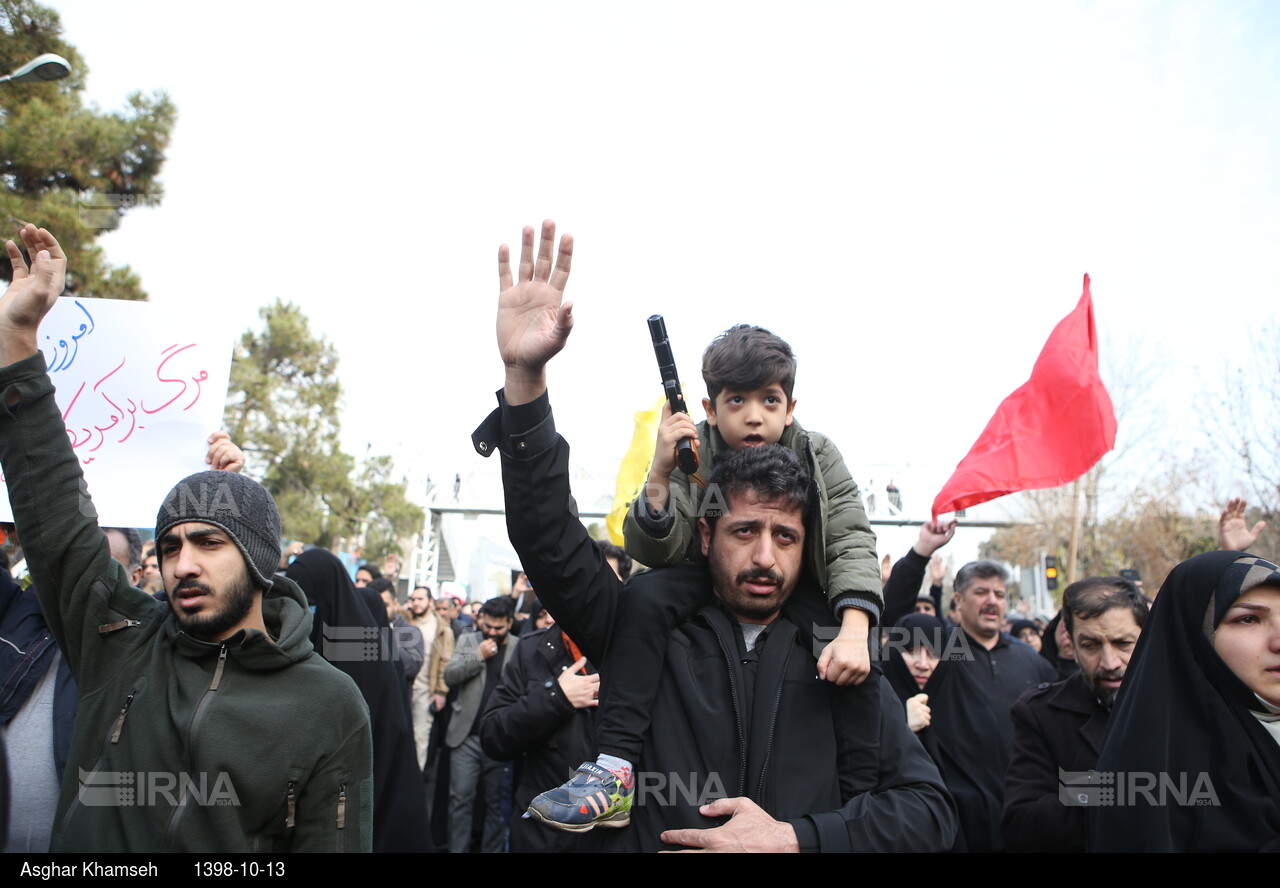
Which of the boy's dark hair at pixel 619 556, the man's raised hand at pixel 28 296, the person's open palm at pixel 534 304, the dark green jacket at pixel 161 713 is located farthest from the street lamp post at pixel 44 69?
the person's open palm at pixel 534 304

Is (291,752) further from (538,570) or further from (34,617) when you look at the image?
(34,617)

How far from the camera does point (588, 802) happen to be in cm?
209

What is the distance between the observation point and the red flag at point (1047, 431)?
13.2 feet

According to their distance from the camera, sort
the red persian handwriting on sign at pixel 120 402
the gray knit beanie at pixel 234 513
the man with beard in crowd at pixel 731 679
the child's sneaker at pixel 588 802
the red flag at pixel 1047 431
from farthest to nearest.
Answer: the red flag at pixel 1047 431 < the red persian handwriting on sign at pixel 120 402 < the gray knit beanie at pixel 234 513 < the man with beard in crowd at pixel 731 679 < the child's sneaker at pixel 588 802

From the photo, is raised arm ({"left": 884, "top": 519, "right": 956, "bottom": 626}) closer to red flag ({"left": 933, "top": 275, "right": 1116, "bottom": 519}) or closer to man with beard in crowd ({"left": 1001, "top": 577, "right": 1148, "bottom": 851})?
red flag ({"left": 933, "top": 275, "right": 1116, "bottom": 519})

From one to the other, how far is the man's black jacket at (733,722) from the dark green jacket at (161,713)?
2.68ft

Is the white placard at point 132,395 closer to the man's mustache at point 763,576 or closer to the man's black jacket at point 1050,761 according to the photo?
the man's mustache at point 763,576

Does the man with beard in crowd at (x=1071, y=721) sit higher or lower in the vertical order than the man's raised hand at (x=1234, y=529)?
lower

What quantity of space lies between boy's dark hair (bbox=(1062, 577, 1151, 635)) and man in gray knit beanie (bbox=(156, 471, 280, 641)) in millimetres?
3239

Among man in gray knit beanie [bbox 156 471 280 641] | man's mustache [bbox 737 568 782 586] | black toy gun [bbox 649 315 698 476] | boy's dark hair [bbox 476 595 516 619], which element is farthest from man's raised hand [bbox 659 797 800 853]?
boy's dark hair [bbox 476 595 516 619]

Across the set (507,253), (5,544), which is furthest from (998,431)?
(5,544)

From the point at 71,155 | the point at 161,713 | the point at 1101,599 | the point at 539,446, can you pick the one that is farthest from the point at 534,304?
the point at 71,155

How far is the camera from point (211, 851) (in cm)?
233

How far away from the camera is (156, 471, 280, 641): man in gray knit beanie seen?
251 cm
